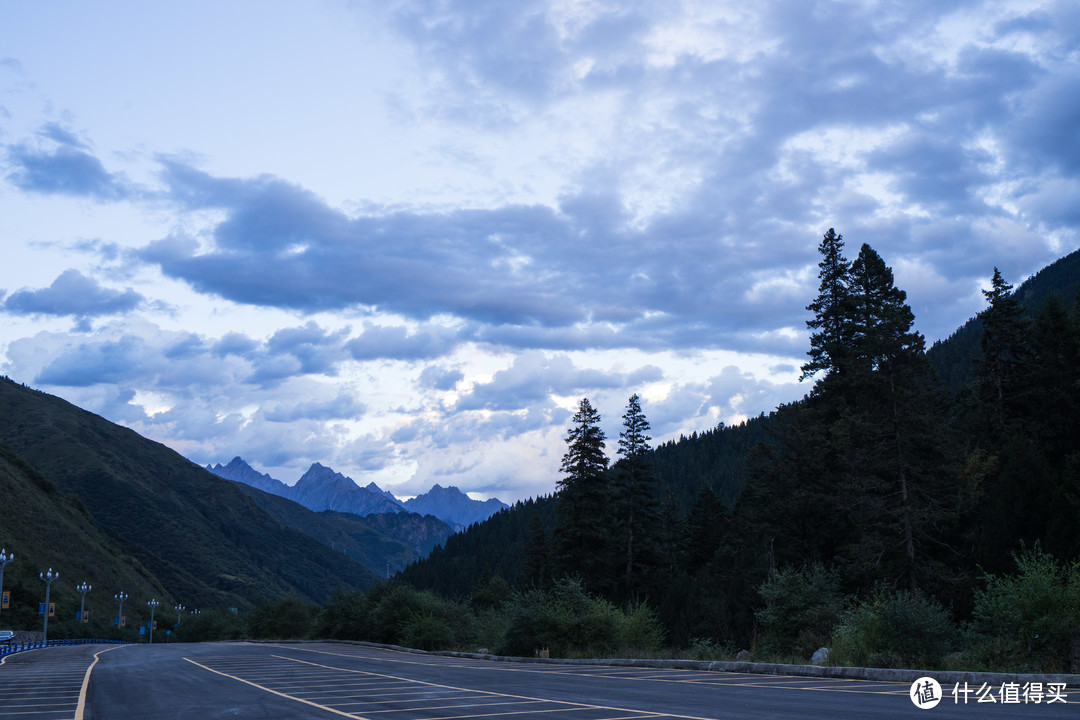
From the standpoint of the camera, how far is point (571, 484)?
58.7m

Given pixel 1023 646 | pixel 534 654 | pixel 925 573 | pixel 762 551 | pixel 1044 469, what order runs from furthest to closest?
pixel 762 551 < pixel 1044 469 < pixel 925 573 < pixel 534 654 < pixel 1023 646

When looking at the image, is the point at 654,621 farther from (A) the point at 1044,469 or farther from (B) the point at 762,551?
(B) the point at 762,551

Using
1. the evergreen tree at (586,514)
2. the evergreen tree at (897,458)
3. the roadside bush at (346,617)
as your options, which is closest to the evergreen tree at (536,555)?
the evergreen tree at (586,514)

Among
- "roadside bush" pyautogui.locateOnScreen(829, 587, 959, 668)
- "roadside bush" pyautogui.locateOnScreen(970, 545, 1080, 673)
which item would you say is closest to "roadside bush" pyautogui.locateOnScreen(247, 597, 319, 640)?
"roadside bush" pyautogui.locateOnScreen(829, 587, 959, 668)

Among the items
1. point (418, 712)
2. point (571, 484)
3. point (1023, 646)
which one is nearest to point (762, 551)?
point (571, 484)

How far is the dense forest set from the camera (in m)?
16.1

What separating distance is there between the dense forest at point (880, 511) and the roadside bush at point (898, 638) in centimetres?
4

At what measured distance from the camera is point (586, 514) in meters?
57.9

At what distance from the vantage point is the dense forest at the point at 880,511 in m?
16.1

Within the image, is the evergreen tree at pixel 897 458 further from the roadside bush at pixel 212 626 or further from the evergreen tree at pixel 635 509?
the roadside bush at pixel 212 626

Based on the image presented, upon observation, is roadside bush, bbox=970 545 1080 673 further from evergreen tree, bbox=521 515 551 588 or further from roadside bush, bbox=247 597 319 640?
evergreen tree, bbox=521 515 551 588

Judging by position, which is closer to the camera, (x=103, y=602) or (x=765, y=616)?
(x=765, y=616)

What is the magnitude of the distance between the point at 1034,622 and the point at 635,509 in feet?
157

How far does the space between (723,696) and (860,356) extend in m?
34.0
